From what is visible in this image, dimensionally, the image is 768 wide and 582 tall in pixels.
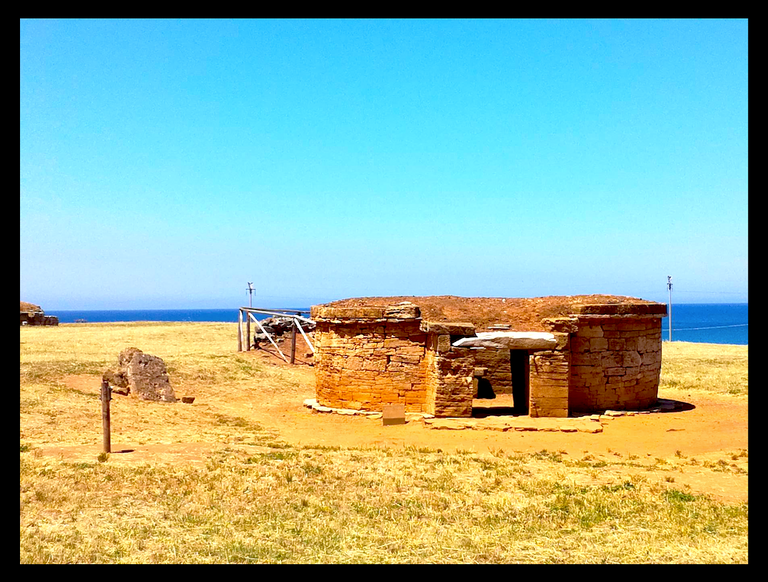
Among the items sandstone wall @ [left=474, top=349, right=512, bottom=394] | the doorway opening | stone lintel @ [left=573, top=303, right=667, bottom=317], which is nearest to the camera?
stone lintel @ [left=573, top=303, right=667, bottom=317]

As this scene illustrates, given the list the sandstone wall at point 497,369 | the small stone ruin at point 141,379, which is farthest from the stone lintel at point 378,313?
the small stone ruin at point 141,379

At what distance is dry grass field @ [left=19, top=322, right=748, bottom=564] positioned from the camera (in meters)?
6.47

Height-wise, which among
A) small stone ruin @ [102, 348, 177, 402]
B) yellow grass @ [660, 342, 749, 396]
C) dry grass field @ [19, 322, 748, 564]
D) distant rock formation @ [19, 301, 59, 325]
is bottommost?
yellow grass @ [660, 342, 749, 396]

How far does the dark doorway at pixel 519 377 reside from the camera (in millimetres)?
18808

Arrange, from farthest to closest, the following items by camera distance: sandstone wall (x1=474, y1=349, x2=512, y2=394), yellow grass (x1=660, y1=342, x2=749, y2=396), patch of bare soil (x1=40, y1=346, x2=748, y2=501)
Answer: yellow grass (x1=660, y1=342, x2=749, y2=396) < sandstone wall (x1=474, y1=349, x2=512, y2=394) < patch of bare soil (x1=40, y1=346, x2=748, y2=501)

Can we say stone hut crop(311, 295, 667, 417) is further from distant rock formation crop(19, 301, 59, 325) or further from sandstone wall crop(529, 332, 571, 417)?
distant rock formation crop(19, 301, 59, 325)

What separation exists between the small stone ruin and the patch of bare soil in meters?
1.09

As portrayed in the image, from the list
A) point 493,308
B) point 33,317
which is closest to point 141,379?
point 493,308

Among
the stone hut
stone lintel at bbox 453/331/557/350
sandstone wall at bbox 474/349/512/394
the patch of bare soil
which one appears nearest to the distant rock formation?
the patch of bare soil

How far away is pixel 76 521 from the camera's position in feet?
24.0

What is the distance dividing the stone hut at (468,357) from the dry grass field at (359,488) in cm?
98

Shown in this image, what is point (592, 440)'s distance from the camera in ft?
45.7

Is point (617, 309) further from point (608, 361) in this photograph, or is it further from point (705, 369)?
point (705, 369)

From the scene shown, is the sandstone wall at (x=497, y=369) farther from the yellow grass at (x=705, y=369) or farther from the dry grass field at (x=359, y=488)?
→ the yellow grass at (x=705, y=369)
